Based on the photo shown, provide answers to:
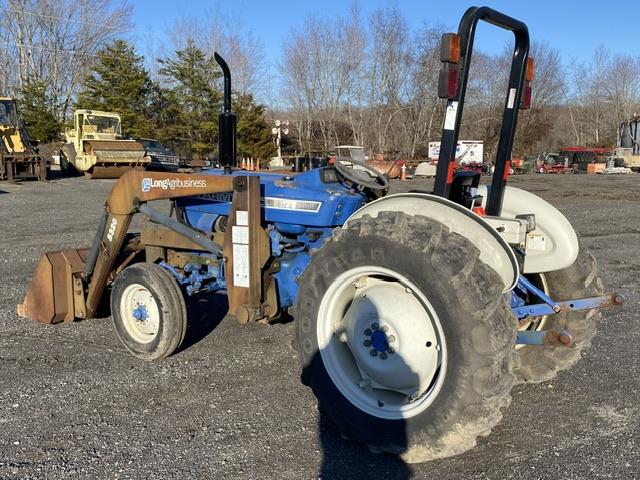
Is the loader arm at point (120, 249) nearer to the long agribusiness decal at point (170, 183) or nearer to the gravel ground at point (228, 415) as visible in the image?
the long agribusiness decal at point (170, 183)

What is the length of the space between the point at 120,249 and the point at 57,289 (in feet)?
2.24

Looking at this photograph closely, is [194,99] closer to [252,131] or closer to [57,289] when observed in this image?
[252,131]

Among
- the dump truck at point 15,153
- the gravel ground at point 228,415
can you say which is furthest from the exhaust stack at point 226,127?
the dump truck at point 15,153

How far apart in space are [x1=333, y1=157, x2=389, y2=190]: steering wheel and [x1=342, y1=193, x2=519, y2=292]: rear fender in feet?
2.85

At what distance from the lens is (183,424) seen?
3.50 meters

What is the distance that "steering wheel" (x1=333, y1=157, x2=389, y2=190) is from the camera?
13.4 feet

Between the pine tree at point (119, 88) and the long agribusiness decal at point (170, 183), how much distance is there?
35414 millimetres

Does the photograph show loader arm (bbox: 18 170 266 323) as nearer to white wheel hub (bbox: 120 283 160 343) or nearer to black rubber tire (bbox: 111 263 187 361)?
black rubber tire (bbox: 111 263 187 361)

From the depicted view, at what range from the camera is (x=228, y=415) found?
362 centimetres

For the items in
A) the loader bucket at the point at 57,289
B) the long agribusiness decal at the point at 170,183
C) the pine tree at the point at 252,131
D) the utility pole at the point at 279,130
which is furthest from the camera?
the utility pole at the point at 279,130

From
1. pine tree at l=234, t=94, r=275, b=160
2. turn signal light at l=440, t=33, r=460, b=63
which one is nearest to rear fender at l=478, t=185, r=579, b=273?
turn signal light at l=440, t=33, r=460, b=63

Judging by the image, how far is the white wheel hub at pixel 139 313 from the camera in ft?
14.8

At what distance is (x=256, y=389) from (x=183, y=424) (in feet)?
2.09

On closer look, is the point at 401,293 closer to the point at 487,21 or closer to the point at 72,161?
the point at 487,21
